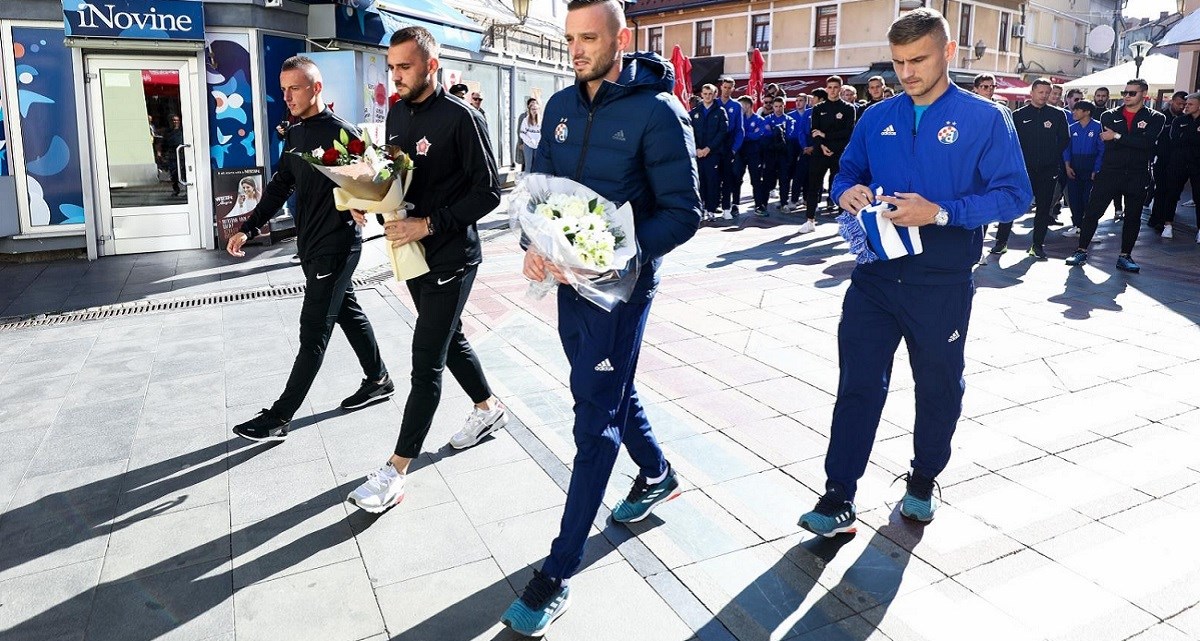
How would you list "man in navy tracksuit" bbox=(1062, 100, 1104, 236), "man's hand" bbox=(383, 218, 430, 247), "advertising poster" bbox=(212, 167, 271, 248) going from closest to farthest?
1. "man's hand" bbox=(383, 218, 430, 247)
2. "advertising poster" bbox=(212, 167, 271, 248)
3. "man in navy tracksuit" bbox=(1062, 100, 1104, 236)

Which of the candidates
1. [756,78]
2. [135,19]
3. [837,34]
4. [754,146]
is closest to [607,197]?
[135,19]

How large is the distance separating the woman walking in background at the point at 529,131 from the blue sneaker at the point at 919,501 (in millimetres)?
11573

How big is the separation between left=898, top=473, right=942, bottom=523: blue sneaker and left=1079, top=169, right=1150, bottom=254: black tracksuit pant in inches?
289

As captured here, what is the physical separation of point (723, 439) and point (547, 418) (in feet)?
3.30

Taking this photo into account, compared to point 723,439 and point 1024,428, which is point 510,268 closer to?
point 723,439

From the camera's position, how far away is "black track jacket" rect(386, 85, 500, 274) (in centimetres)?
→ 383

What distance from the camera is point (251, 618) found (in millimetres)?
3088

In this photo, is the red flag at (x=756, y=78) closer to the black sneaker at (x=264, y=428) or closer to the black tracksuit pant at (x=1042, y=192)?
the black tracksuit pant at (x=1042, y=192)

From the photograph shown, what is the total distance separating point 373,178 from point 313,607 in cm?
166

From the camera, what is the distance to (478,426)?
462cm

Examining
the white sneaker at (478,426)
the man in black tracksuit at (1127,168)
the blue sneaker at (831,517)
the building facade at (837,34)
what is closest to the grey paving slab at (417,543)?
the white sneaker at (478,426)

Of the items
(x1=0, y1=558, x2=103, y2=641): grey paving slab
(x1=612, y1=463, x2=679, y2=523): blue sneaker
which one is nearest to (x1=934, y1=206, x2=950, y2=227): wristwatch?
(x1=612, y1=463, x2=679, y2=523): blue sneaker

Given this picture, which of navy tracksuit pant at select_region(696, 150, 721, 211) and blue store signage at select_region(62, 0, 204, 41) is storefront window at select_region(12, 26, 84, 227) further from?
navy tracksuit pant at select_region(696, 150, 721, 211)

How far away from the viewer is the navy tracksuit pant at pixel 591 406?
303 cm
